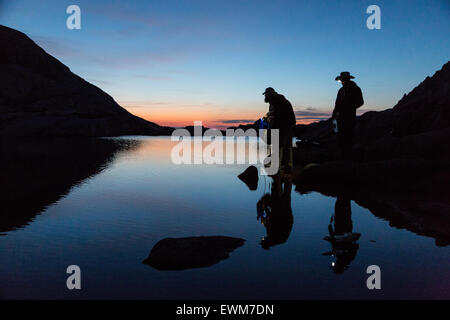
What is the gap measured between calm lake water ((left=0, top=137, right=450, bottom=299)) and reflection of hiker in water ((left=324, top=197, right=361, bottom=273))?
0.14 ft

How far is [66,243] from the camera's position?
6609 mm

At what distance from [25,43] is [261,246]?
175518 mm

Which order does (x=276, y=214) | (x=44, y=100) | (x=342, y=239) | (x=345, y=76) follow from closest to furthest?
(x=342, y=239)
(x=276, y=214)
(x=345, y=76)
(x=44, y=100)

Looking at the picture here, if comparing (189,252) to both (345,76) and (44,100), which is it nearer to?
(345,76)

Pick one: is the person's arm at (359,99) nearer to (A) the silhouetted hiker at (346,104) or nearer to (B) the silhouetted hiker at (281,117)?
(A) the silhouetted hiker at (346,104)

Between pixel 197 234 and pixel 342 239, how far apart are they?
2751mm

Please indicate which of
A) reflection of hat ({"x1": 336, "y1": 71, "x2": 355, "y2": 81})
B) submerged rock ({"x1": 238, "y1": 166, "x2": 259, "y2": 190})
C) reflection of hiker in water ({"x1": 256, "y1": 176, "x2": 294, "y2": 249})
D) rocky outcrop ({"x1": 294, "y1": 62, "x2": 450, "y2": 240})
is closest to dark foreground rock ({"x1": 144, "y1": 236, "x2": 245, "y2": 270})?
reflection of hiker in water ({"x1": 256, "y1": 176, "x2": 294, "y2": 249})

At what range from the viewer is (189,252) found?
576cm

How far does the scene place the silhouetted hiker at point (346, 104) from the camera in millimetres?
14120

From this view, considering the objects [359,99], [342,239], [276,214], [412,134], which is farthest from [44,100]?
[342,239]

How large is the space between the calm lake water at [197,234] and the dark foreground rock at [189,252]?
162mm

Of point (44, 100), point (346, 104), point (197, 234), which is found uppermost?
point (44, 100)

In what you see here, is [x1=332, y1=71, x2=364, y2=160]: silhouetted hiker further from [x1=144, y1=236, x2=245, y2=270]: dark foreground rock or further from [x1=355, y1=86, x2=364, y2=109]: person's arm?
[x1=144, y1=236, x2=245, y2=270]: dark foreground rock
